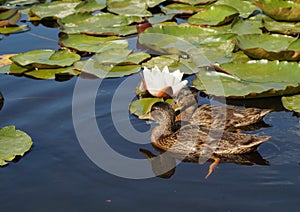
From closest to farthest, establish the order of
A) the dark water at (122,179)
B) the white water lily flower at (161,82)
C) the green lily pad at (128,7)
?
the dark water at (122,179) < the white water lily flower at (161,82) < the green lily pad at (128,7)

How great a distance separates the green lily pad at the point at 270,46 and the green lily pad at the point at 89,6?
3.43 m

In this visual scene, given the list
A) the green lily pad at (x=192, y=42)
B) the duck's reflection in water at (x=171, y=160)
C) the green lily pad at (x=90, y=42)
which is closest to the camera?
the duck's reflection in water at (x=171, y=160)

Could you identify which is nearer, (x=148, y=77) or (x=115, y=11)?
(x=148, y=77)

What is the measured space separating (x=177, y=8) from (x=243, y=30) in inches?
77.1

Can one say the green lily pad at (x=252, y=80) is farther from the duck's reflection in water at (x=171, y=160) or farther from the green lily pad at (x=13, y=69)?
the green lily pad at (x=13, y=69)

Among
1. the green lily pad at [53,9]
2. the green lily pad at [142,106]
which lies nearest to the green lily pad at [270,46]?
the green lily pad at [142,106]

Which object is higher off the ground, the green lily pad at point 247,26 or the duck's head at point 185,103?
the green lily pad at point 247,26

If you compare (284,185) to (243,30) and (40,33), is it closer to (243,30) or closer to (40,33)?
(243,30)

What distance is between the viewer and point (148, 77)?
21.2 ft

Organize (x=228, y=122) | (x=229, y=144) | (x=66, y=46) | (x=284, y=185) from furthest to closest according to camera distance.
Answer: (x=66, y=46) → (x=228, y=122) → (x=229, y=144) → (x=284, y=185)

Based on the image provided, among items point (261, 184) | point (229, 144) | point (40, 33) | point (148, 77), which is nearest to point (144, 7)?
point (40, 33)

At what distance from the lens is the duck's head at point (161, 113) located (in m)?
5.94

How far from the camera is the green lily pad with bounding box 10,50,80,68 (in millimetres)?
7438

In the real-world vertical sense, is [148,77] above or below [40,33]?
above
